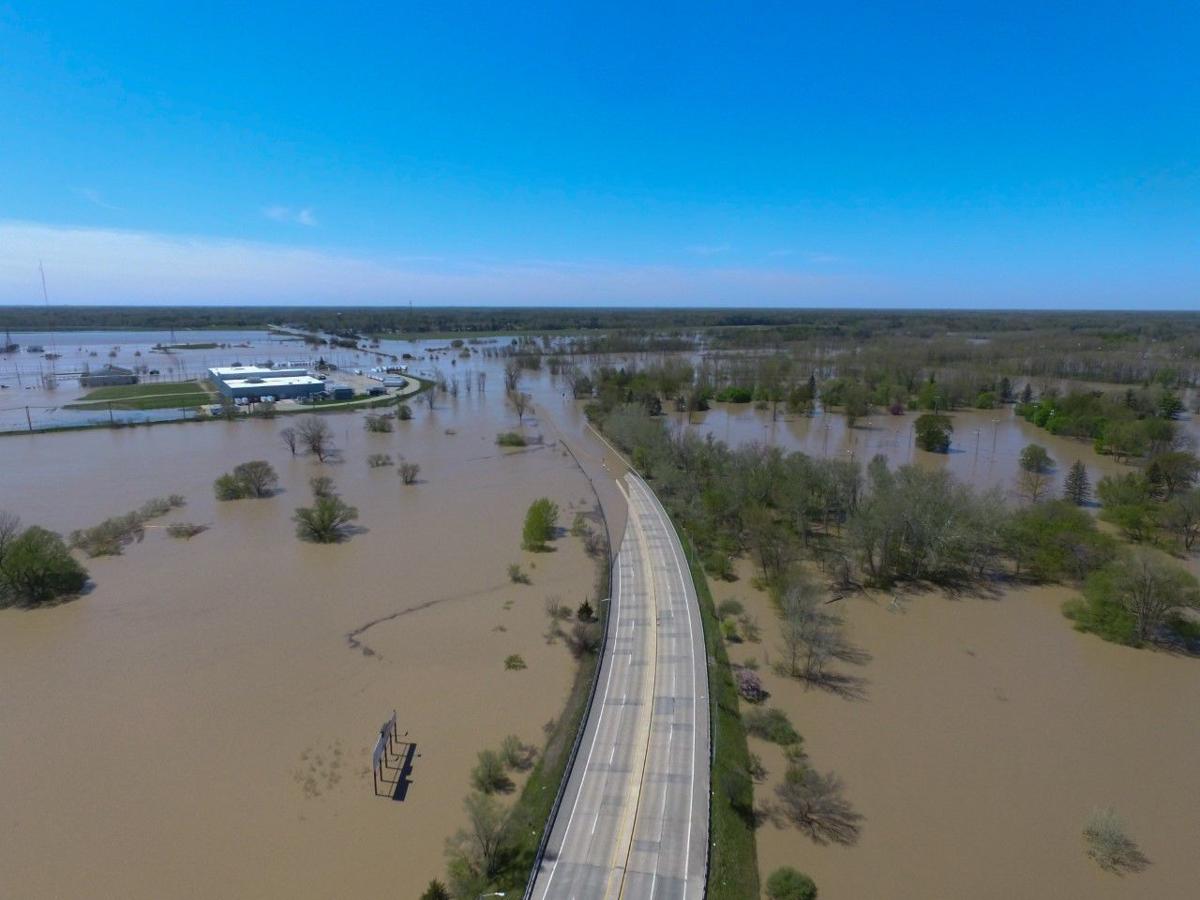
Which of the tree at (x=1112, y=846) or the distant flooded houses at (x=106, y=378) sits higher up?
the distant flooded houses at (x=106, y=378)

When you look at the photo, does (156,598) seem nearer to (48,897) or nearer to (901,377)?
(48,897)

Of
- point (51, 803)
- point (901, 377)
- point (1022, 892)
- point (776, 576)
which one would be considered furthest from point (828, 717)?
point (901, 377)

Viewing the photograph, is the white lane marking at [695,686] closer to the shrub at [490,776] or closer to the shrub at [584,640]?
the shrub at [584,640]

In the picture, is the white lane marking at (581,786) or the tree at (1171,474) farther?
the tree at (1171,474)

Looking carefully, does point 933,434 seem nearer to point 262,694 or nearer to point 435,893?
point 262,694

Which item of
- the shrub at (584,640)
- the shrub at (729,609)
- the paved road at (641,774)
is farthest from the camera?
the shrub at (729,609)

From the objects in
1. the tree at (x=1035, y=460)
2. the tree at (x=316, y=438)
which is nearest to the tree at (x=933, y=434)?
the tree at (x=1035, y=460)
